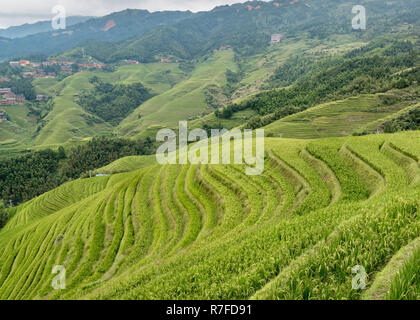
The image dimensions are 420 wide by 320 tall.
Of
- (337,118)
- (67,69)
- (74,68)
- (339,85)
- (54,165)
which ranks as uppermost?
(74,68)

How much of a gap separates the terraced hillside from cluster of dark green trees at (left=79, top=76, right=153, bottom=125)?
122m

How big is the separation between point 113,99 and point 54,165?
90247 mm

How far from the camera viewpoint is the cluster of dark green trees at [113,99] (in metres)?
144

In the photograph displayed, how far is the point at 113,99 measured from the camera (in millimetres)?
156000

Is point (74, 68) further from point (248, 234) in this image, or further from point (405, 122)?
point (248, 234)

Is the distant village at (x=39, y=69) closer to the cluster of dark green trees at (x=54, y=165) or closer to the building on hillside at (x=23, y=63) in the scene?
the building on hillside at (x=23, y=63)

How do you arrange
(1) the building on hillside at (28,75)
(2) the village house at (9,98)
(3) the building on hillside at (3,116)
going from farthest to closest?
(1) the building on hillside at (28,75) → (2) the village house at (9,98) → (3) the building on hillside at (3,116)

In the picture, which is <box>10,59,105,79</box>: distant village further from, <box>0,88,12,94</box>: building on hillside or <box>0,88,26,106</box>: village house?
<box>0,88,26,106</box>: village house

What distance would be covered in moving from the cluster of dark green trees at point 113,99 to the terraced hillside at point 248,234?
122220 mm

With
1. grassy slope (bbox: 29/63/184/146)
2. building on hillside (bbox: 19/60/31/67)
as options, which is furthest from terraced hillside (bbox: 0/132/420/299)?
building on hillside (bbox: 19/60/31/67)

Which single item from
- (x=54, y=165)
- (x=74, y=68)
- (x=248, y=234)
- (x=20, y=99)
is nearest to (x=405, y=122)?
(x=248, y=234)

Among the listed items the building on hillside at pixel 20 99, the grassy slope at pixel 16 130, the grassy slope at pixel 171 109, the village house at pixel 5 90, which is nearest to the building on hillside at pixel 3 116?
the grassy slope at pixel 16 130
